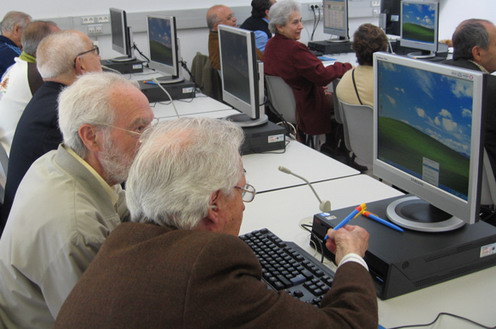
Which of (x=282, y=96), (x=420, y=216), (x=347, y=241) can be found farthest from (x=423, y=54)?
(x=347, y=241)

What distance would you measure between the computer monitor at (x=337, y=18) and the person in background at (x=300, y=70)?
1.32m

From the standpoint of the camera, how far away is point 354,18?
6984 millimetres

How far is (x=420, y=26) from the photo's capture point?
15.4 ft

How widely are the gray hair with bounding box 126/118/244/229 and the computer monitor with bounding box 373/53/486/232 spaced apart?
60cm

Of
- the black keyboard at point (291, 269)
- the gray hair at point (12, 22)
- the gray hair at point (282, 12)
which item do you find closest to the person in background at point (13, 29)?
the gray hair at point (12, 22)

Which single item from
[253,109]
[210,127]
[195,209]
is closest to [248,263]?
[195,209]

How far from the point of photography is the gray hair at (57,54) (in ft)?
7.40

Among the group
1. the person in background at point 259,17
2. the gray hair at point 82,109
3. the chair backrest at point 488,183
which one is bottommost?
the chair backrest at point 488,183

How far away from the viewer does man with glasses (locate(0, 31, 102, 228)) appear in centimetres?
198

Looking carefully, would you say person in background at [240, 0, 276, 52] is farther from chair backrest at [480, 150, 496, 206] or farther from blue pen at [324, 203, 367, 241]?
blue pen at [324, 203, 367, 241]

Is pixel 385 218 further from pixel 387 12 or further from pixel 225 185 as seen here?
pixel 387 12

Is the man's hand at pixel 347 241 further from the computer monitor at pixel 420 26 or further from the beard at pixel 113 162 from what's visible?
the computer monitor at pixel 420 26

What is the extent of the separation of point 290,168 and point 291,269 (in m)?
0.98

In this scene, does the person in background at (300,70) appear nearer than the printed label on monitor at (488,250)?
No
